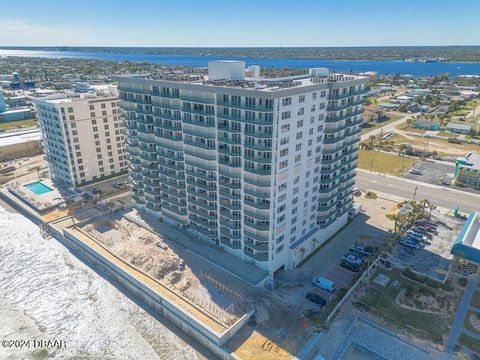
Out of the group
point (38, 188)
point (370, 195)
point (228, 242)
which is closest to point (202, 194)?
point (228, 242)

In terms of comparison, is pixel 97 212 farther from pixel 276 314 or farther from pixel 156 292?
pixel 276 314

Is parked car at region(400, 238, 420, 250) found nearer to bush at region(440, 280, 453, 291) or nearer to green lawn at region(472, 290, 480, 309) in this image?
bush at region(440, 280, 453, 291)

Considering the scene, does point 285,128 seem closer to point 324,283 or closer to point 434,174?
point 324,283

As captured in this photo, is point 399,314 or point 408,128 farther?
point 408,128

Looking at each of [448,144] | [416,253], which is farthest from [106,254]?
[448,144]

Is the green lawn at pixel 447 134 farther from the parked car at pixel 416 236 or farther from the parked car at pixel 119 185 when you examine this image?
the parked car at pixel 119 185

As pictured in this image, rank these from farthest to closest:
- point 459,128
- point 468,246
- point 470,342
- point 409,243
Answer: point 459,128, point 409,243, point 468,246, point 470,342

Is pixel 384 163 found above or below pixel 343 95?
below
